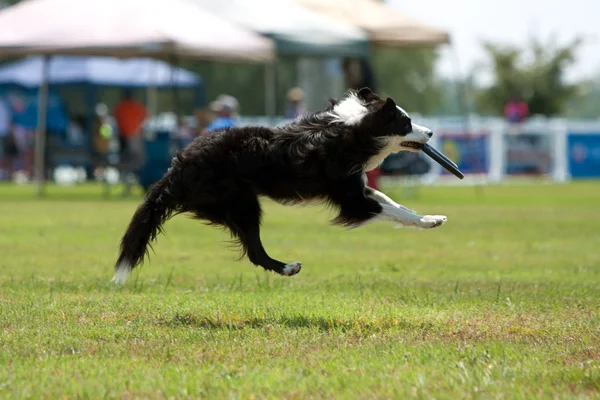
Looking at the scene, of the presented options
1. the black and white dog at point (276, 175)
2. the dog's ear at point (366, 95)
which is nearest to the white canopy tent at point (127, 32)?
the dog's ear at point (366, 95)

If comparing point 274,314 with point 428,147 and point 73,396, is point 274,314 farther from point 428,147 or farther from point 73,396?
point 73,396

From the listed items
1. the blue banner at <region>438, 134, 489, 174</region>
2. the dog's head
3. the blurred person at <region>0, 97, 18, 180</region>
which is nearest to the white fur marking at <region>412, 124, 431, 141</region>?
the dog's head

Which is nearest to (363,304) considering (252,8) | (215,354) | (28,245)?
(215,354)

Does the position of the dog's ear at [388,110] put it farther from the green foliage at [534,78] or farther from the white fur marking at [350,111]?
Result: the green foliage at [534,78]

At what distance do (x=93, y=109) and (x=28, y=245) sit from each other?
936 inches

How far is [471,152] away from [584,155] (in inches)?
177

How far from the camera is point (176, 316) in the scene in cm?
Result: 726

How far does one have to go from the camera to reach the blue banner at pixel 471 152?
110 ft

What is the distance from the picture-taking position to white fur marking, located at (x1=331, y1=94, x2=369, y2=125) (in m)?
7.71

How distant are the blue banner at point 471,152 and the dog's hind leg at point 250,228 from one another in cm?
2591

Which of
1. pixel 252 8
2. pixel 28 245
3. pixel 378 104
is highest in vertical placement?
pixel 252 8

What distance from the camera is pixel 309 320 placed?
7.07 metres

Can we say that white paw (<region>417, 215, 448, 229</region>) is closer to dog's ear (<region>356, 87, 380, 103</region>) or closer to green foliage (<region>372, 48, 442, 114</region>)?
dog's ear (<region>356, 87, 380, 103</region>)

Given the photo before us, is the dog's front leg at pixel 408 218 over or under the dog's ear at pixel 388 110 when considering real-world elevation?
under
